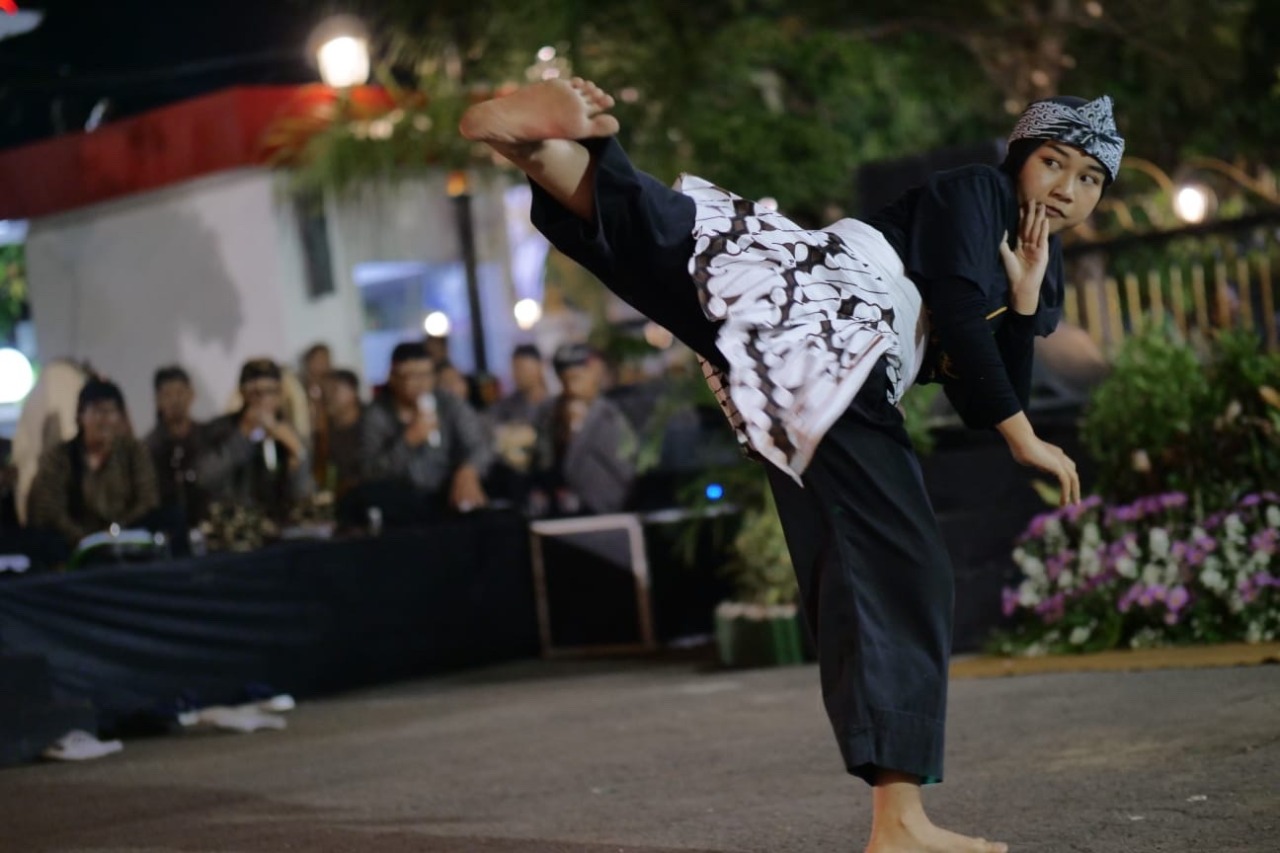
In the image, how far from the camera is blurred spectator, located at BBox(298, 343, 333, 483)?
12062mm

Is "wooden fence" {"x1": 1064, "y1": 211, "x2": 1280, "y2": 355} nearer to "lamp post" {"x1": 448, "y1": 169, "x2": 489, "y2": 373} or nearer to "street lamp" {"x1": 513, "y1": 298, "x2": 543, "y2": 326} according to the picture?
"lamp post" {"x1": 448, "y1": 169, "x2": 489, "y2": 373}

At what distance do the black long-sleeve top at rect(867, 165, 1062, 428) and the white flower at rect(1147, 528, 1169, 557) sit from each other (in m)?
3.68

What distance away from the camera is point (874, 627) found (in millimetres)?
3795

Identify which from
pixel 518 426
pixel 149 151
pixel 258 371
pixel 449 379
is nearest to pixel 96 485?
pixel 258 371

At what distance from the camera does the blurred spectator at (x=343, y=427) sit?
1155cm

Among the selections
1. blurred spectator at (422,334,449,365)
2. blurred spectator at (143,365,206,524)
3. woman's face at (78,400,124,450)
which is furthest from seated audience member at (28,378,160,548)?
blurred spectator at (422,334,449,365)

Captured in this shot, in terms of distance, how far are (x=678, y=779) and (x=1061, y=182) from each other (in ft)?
7.83

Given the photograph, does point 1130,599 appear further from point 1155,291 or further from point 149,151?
point 149,151

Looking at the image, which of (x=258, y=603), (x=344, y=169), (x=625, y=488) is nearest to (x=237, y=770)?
(x=258, y=603)

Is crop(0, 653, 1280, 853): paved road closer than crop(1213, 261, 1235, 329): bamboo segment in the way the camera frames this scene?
Yes

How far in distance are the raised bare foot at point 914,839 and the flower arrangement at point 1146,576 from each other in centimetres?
386

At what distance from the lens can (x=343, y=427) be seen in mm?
12008

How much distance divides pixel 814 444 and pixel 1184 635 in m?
4.38

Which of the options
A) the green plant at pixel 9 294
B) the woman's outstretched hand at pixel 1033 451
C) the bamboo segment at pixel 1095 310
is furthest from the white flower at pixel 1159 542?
the green plant at pixel 9 294
